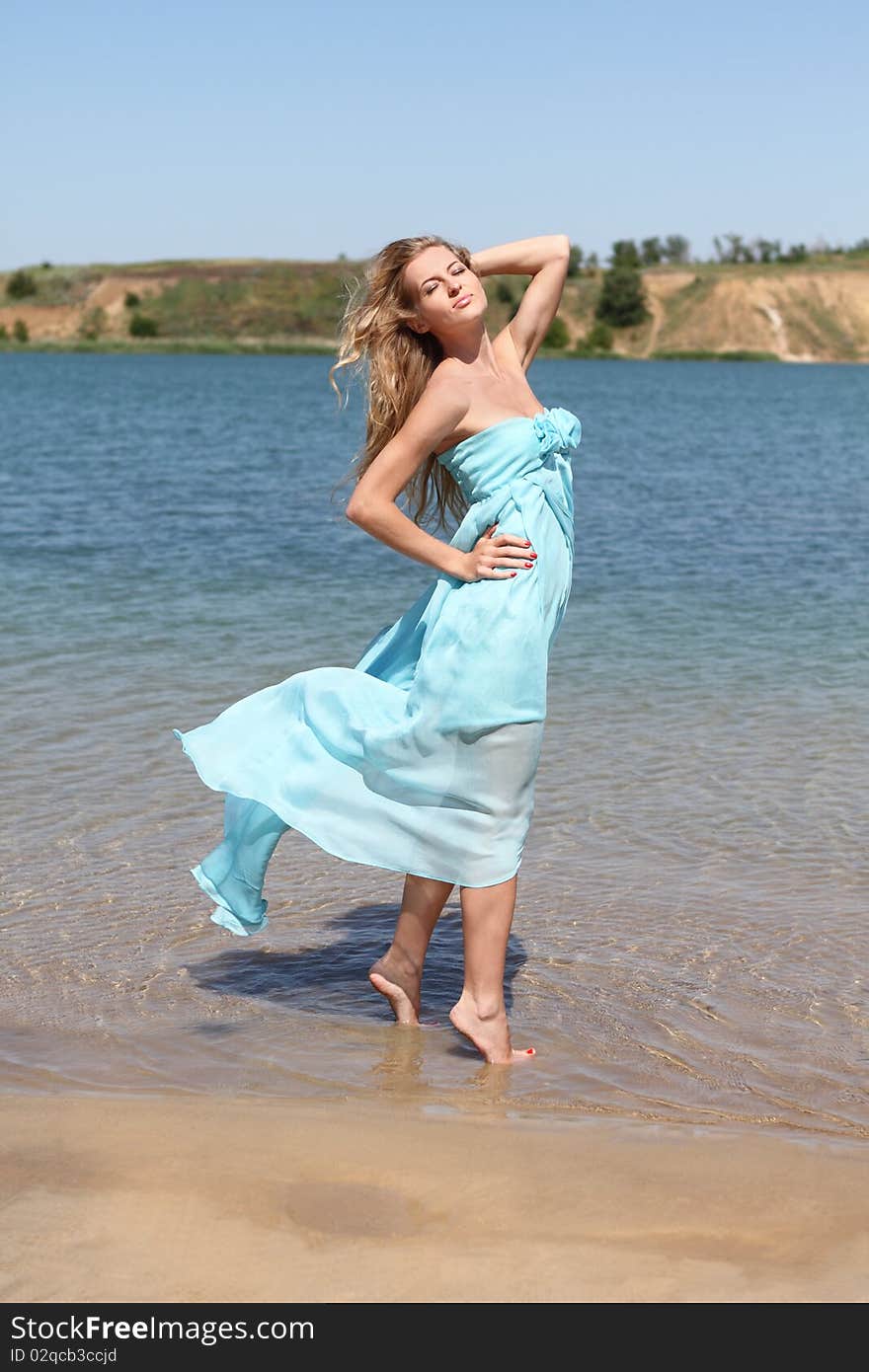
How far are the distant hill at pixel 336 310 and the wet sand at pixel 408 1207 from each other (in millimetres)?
130650

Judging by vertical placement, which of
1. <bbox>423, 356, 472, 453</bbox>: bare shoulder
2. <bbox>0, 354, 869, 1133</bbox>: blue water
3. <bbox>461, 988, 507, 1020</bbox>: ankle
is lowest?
<bbox>0, 354, 869, 1133</bbox>: blue water

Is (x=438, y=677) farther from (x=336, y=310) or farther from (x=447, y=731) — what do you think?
(x=336, y=310)

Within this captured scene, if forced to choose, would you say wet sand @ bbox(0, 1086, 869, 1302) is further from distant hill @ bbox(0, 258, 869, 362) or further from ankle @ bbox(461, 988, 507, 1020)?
distant hill @ bbox(0, 258, 869, 362)

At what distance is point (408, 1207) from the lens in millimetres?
3424

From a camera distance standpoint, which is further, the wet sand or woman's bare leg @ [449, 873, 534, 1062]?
woman's bare leg @ [449, 873, 534, 1062]

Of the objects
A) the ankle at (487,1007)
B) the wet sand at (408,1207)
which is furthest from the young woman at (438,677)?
the wet sand at (408,1207)

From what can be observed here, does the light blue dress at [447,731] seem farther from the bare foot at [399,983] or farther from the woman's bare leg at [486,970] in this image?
the bare foot at [399,983]

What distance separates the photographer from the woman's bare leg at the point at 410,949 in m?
4.88

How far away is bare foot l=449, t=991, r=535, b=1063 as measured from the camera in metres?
4.64

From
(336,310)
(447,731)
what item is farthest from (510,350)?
(336,310)

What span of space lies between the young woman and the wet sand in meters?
0.80

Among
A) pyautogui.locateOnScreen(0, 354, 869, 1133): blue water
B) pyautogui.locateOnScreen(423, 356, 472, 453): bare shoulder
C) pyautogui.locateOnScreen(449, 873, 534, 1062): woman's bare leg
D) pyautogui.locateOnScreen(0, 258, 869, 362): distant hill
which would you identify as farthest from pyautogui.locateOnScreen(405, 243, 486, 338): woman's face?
pyautogui.locateOnScreen(0, 258, 869, 362): distant hill
